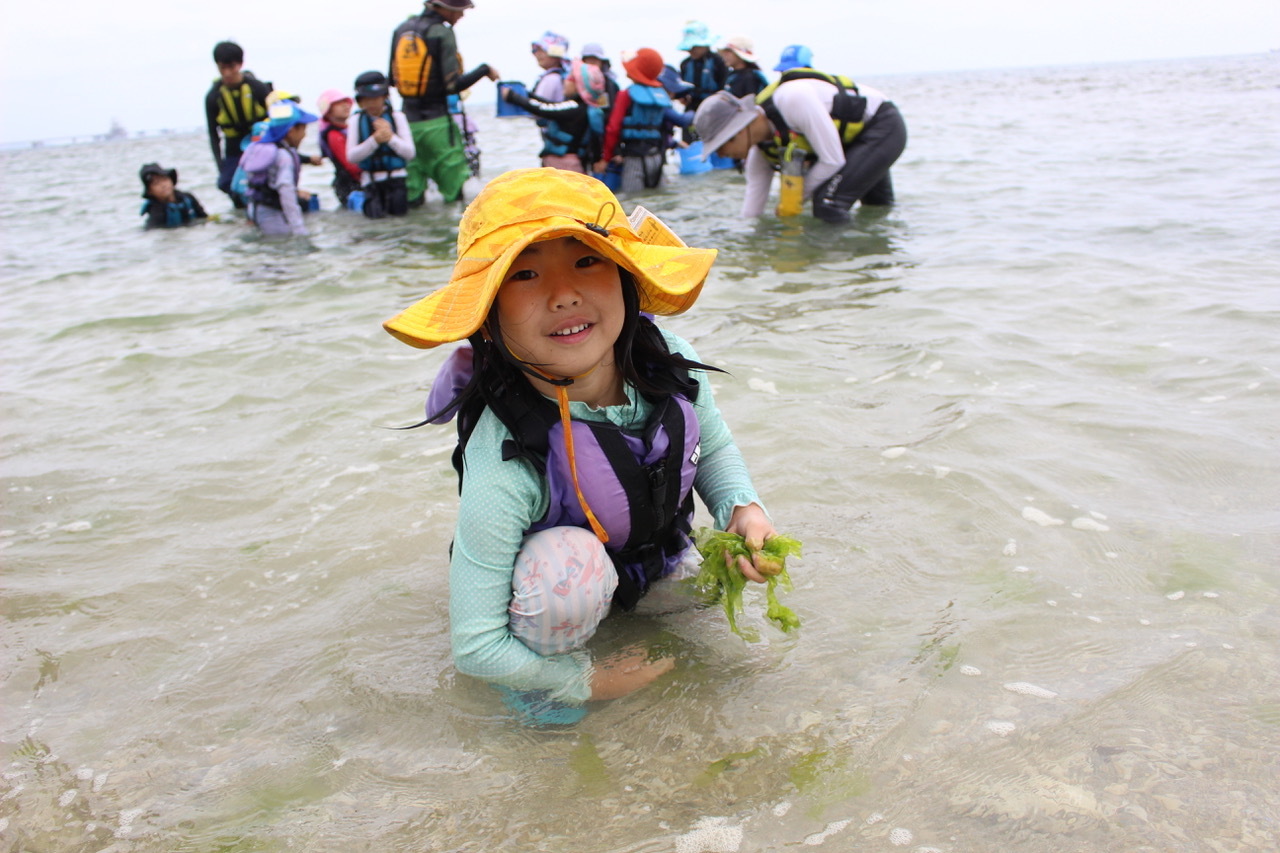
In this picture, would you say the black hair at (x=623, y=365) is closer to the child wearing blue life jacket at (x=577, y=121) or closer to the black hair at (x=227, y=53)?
the child wearing blue life jacket at (x=577, y=121)

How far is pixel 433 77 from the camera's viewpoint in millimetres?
10477

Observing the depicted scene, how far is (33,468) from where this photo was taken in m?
4.17

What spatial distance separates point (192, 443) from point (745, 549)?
3186mm

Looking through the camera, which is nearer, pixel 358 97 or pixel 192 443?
pixel 192 443

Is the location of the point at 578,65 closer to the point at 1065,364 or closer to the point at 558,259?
the point at 1065,364

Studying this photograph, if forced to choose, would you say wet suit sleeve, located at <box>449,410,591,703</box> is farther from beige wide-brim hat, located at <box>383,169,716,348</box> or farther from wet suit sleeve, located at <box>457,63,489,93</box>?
wet suit sleeve, located at <box>457,63,489,93</box>

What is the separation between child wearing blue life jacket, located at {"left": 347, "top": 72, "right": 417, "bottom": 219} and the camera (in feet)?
33.3

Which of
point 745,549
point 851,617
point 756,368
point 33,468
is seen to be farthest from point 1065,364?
point 33,468

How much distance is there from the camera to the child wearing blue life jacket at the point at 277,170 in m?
10.2

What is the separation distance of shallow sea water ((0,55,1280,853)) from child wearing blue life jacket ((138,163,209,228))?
5908mm

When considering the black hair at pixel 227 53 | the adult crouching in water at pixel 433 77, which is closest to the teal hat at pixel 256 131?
Answer: the black hair at pixel 227 53

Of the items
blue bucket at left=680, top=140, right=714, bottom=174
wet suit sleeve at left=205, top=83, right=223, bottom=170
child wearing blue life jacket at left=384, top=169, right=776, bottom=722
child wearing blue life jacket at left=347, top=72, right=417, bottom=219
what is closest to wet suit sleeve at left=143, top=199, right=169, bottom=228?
wet suit sleeve at left=205, top=83, right=223, bottom=170

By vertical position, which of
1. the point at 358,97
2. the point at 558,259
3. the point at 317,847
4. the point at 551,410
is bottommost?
the point at 317,847

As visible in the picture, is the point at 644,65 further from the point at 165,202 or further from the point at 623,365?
the point at 623,365
